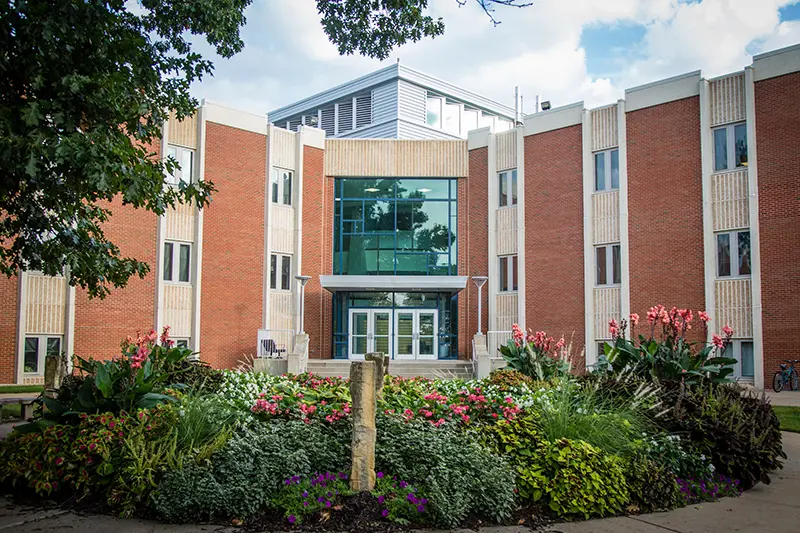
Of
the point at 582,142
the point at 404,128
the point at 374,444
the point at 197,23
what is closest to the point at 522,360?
the point at 374,444

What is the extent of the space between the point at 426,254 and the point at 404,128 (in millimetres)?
12328

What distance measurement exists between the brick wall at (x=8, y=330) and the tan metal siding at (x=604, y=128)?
19658 millimetres

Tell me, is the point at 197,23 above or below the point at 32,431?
above

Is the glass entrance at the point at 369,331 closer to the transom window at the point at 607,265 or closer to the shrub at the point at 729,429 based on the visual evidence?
the transom window at the point at 607,265

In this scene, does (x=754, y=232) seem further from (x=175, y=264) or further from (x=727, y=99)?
(x=175, y=264)

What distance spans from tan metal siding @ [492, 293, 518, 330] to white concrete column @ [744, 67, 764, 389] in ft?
26.6

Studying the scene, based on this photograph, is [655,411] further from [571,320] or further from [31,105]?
[571,320]

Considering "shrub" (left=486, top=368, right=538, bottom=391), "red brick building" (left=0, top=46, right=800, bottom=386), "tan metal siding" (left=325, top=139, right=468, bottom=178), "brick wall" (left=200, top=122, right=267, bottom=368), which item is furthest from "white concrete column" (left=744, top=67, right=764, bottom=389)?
"brick wall" (left=200, top=122, right=267, bottom=368)

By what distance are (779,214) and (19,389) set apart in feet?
74.3

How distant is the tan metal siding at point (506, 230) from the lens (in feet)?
85.0

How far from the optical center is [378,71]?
3847 centimetres

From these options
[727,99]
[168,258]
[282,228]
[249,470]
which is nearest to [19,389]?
[168,258]

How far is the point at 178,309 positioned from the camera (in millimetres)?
23547

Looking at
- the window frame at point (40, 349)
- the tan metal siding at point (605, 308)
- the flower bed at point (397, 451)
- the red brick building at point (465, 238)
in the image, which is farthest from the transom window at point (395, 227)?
the flower bed at point (397, 451)
